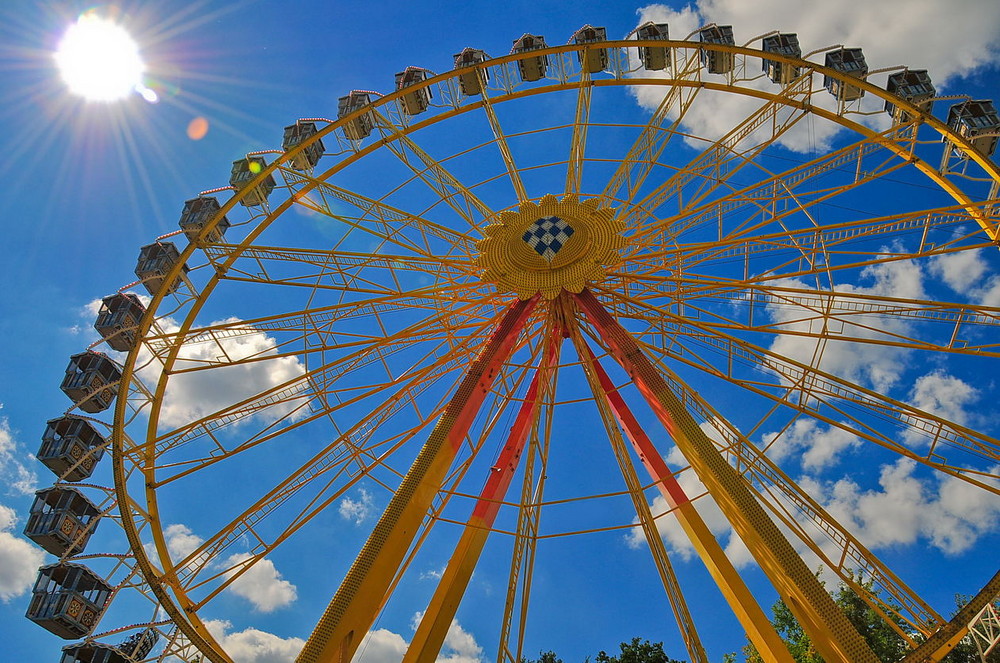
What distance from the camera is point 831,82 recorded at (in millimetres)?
18328

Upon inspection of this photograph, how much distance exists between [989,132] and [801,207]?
183 inches

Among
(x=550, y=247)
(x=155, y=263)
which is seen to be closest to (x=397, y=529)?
(x=550, y=247)

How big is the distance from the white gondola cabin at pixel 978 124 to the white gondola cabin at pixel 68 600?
2619 centimetres

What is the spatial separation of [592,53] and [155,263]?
49.2ft

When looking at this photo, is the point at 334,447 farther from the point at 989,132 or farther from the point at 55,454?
the point at 989,132

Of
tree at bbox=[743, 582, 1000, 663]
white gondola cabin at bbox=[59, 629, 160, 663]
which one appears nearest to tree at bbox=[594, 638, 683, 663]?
tree at bbox=[743, 582, 1000, 663]

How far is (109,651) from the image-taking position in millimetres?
17875

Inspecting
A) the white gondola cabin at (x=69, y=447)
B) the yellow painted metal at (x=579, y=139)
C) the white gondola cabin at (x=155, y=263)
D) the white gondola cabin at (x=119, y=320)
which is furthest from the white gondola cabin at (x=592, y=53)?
the white gondola cabin at (x=69, y=447)

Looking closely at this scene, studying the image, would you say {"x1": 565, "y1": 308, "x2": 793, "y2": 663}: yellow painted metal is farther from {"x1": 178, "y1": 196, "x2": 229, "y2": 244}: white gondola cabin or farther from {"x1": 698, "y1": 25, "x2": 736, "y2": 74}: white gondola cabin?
{"x1": 178, "y1": 196, "x2": 229, "y2": 244}: white gondola cabin

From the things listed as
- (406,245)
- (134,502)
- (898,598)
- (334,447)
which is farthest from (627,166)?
(134,502)

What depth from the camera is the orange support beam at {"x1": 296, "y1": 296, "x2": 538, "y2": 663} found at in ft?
41.6

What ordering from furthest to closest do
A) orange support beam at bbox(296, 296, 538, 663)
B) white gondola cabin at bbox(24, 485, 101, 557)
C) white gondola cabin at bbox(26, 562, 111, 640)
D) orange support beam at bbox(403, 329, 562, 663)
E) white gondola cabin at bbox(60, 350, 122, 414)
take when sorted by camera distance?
white gondola cabin at bbox(60, 350, 122, 414) < white gondola cabin at bbox(24, 485, 101, 557) < white gondola cabin at bbox(26, 562, 111, 640) < orange support beam at bbox(403, 329, 562, 663) < orange support beam at bbox(296, 296, 538, 663)

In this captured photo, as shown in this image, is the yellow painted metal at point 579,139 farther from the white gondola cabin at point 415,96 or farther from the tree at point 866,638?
the tree at point 866,638

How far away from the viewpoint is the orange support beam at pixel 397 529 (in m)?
12.7
